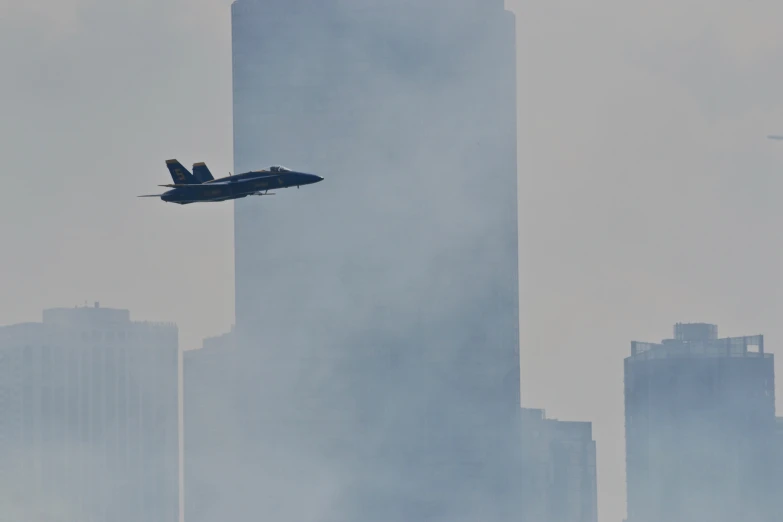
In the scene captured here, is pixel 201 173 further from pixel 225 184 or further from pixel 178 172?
pixel 225 184

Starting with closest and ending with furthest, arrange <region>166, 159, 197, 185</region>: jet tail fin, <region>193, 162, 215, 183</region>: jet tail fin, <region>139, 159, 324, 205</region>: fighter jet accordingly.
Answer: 1. <region>139, 159, 324, 205</region>: fighter jet
2. <region>166, 159, 197, 185</region>: jet tail fin
3. <region>193, 162, 215, 183</region>: jet tail fin

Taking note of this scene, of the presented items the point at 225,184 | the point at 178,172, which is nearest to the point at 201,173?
the point at 178,172

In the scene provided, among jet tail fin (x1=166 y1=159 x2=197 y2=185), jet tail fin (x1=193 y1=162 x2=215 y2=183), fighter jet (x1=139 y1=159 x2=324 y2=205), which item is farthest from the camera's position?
jet tail fin (x1=193 y1=162 x2=215 y2=183)

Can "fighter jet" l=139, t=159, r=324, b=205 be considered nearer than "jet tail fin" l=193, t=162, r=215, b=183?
Yes
